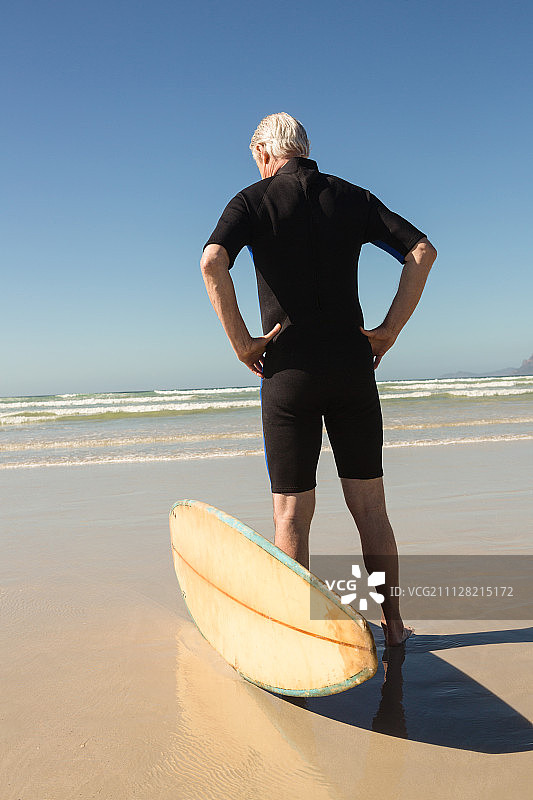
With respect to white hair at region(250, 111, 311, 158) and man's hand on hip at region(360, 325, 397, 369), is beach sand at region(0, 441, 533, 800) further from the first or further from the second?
white hair at region(250, 111, 311, 158)

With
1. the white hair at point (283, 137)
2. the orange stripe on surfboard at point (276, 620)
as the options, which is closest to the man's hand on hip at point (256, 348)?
the white hair at point (283, 137)

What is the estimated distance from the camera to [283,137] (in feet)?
7.03

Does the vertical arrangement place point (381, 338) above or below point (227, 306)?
below

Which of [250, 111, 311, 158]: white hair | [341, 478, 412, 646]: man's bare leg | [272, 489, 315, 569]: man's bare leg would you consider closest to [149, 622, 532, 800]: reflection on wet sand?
[341, 478, 412, 646]: man's bare leg

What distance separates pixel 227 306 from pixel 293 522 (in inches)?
29.6

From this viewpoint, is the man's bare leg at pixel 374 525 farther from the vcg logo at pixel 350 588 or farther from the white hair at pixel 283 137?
the white hair at pixel 283 137

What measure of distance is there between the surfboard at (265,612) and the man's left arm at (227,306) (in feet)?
1.81

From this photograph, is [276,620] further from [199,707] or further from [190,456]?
[190,456]

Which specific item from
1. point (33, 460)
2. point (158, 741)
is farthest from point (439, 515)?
point (33, 460)

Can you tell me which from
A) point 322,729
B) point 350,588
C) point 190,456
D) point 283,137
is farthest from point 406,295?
point 190,456

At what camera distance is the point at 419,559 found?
11.8ft

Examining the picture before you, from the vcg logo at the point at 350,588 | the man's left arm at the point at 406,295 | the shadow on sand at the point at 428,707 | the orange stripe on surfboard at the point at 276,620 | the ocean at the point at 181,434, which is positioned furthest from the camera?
the ocean at the point at 181,434

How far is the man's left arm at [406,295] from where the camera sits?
213 centimetres

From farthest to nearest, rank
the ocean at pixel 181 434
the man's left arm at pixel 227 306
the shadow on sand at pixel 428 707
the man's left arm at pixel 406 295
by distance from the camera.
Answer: the ocean at pixel 181 434
the man's left arm at pixel 406 295
the man's left arm at pixel 227 306
the shadow on sand at pixel 428 707
